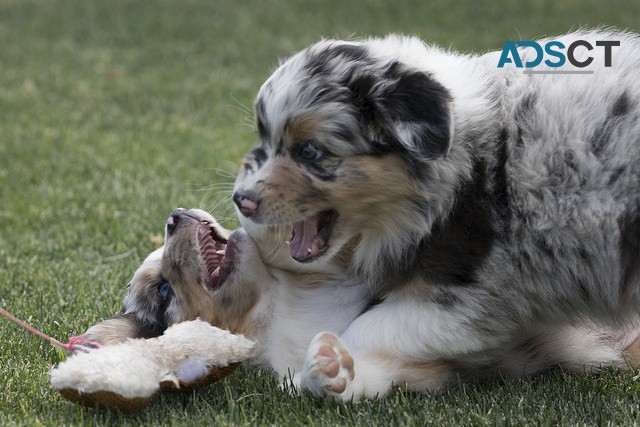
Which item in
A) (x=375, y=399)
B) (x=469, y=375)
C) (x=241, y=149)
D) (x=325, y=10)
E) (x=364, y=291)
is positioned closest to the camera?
(x=375, y=399)

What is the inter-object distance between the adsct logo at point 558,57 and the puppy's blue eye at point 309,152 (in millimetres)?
914

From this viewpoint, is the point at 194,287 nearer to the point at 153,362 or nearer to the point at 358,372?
the point at 153,362

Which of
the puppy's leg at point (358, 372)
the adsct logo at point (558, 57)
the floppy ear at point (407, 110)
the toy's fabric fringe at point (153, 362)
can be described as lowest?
the puppy's leg at point (358, 372)

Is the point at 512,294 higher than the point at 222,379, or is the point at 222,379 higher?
the point at 512,294

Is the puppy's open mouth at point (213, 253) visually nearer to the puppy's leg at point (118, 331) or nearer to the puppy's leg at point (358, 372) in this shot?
the puppy's leg at point (118, 331)

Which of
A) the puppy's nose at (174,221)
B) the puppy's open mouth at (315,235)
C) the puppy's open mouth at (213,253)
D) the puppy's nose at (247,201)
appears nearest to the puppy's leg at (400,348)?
the puppy's open mouth at (315,235)

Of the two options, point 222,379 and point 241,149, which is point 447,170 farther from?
point 241,149

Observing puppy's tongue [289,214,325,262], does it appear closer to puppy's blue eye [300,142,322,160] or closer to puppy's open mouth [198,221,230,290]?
puppy's blue eye [300,142,322,160]

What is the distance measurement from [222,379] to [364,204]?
33.5 inches

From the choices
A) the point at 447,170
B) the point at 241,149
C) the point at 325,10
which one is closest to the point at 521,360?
the point at 447,170

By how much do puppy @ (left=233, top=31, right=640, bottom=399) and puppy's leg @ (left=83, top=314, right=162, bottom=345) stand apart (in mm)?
753

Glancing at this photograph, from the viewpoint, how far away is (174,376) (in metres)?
3.23

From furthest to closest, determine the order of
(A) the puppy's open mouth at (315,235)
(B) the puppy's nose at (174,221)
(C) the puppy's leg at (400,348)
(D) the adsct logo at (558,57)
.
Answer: (B) the puppy's nose at (174,221) → (D) the adsct logo at (558,57) → (A) the puppy's open mouth at (315,235) → (C) the puppy's leg at (400,348)

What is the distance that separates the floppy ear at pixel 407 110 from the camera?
318 centimetres
